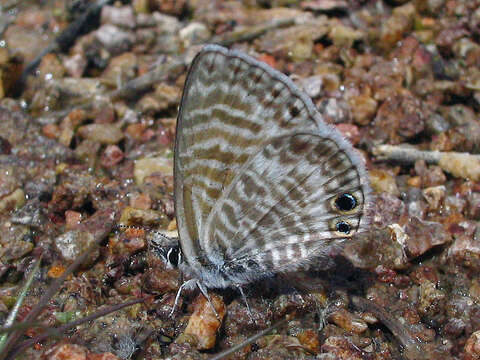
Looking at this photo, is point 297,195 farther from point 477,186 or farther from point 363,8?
point 363,8

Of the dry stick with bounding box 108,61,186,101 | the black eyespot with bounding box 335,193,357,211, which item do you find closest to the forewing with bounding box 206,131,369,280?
the black eyespot with bounding box 335,193,357,211

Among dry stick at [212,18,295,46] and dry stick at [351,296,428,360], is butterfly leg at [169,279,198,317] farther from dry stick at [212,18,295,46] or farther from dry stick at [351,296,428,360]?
dry stick at [212,18,295,46]

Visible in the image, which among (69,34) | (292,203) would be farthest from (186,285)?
(69,34)

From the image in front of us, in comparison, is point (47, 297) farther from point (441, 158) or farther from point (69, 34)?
point (69, 34)

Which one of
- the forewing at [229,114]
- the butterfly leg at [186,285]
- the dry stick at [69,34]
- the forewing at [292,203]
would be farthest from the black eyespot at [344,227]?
the dry stick at [69,34]

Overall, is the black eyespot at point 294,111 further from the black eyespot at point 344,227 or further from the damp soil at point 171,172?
the damp soil at point 171,172

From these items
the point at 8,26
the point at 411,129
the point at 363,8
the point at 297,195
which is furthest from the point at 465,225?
the point at 8,26
